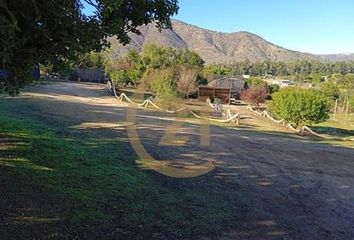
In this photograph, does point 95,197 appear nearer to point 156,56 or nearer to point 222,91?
point 222,91

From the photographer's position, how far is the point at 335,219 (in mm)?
7621

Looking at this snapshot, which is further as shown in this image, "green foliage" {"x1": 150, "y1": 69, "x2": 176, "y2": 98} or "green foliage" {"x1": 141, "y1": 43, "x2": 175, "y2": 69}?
"green foliage" {"x1": 141, "y1": 43, "x2": 175, "y2": 69}

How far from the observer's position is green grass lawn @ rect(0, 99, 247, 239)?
567cm

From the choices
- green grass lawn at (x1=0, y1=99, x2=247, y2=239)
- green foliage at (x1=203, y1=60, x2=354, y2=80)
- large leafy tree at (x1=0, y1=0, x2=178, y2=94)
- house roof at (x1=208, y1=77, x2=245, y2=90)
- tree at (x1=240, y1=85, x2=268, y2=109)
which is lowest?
tree at (x1=240, y1=85, x2=268, y2=109)

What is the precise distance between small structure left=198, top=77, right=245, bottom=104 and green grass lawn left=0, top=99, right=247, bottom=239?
35.0 meters

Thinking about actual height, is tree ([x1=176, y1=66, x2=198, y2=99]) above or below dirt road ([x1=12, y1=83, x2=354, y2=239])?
above

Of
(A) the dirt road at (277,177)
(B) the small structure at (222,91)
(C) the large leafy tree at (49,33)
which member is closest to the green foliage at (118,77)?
(B) the small structure at (222,91)

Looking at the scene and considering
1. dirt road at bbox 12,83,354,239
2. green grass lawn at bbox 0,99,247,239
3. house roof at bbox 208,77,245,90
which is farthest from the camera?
house roof at bbox 208,77,245,90

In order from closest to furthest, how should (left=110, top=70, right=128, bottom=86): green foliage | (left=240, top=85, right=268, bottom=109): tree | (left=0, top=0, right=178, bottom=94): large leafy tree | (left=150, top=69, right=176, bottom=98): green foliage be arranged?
(left=0, top=0, right=178, bottom=94): large leafy tree → (left=150, top=69, right=176, bottom=98): green foliage → (left=240, top=85, right=268, bottom=109): tree → (left=110, top=70, right=128, bottom=86): green foliage

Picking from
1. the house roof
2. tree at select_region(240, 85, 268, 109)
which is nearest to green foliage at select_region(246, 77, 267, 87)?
the house roof

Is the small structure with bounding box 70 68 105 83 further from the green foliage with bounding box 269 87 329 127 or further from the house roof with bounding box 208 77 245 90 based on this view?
the green foliage with bounding box 269 87 329 127

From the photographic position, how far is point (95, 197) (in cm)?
678

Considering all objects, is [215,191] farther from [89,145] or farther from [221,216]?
[89,145]

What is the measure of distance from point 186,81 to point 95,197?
1475 inches
